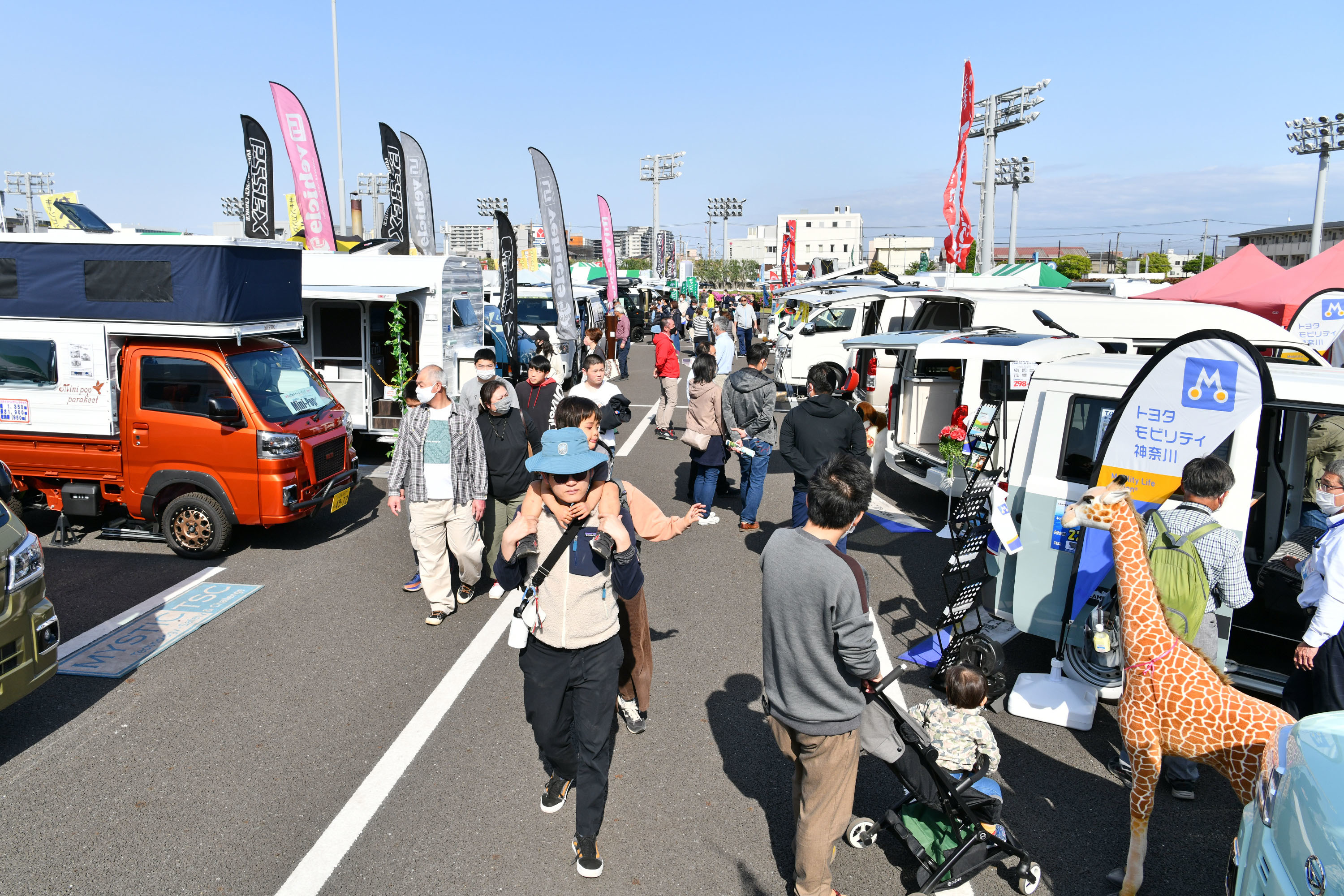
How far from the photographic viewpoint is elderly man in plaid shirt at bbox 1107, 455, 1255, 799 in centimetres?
427

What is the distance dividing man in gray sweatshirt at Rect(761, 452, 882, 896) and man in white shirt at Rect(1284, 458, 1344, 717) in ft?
7.74

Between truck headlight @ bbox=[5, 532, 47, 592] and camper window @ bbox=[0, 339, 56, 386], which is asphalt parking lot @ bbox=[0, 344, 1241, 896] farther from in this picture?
camper window @ bbox=[0, 339, 56, 386]

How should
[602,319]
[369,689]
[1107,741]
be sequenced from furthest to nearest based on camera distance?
[602,319] → [369,689] → [1107,741]

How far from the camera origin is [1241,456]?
15.0 feet

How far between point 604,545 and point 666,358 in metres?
11.8

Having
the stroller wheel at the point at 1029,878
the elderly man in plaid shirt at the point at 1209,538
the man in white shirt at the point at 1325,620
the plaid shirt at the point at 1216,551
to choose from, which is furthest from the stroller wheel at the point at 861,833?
the man in white shirt at the point at 1325,620

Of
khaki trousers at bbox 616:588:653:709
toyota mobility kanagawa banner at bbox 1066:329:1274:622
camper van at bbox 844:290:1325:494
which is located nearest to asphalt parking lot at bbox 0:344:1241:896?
khaki trousers at bbox 616:588:653:709

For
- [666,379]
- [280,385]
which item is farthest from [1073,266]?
[280,385]

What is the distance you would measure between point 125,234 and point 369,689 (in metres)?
5.40

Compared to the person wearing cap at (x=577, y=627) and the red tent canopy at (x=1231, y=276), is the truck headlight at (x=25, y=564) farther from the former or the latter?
the red tent canopy at (x=1231, y=276)

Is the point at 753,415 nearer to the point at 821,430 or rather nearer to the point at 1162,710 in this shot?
the point at 821,430

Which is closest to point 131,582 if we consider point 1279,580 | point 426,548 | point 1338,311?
point 426,548

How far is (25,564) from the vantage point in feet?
15.7

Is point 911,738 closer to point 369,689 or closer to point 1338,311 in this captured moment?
point 369,689
